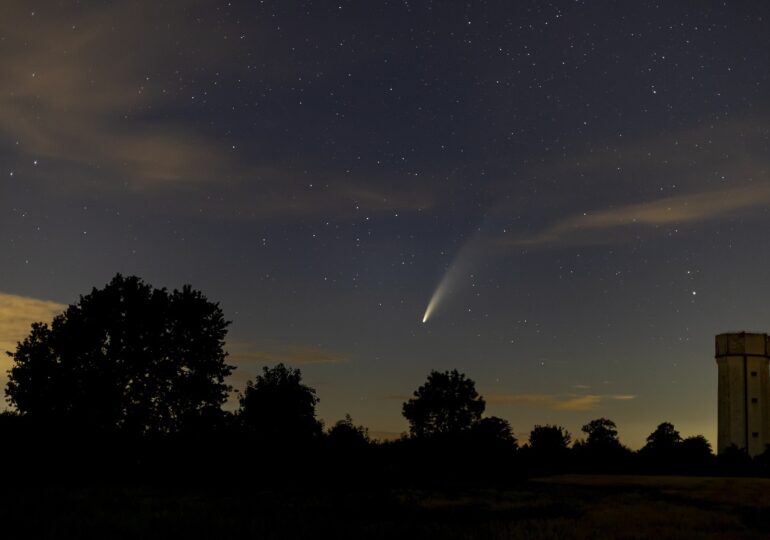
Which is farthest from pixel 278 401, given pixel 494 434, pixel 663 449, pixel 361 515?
→ pixel 361 515

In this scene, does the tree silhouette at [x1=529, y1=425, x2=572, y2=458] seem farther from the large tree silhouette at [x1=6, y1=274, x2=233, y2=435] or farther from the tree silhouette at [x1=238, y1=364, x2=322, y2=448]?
the large tree silhouette at [x1=6, y1=274, x2=233, y2=435]

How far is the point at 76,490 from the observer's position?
3469 cm

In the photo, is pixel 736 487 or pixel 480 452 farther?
pixel 480 452

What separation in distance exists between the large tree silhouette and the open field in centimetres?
1171

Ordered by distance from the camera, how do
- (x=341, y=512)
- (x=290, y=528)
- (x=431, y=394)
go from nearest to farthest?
(x=290, y=528), (x=341, y=512), (x=431, y=394)

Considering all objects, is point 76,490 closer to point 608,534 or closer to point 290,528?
point 290,528

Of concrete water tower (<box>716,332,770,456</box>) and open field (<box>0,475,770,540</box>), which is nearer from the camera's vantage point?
open field (<box>0,475,770,540</box>)

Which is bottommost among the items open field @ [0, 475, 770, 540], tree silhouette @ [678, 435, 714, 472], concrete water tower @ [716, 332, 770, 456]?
open field @ [0, 475, 770, 540]

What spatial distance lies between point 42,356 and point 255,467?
14510 mm

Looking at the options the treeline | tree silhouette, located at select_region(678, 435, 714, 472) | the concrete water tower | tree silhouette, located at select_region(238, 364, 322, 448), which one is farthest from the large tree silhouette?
the concrete water tower

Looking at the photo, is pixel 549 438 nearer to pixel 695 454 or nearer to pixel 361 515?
pixel 695 454

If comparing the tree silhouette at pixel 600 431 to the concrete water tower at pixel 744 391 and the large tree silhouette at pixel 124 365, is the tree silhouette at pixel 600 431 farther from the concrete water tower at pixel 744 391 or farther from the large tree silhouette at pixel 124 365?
the large tree silhouette at pixel 124 365

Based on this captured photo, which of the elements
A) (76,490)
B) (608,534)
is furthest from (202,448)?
(608,534)

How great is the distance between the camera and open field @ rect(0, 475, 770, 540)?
20.9 meters
